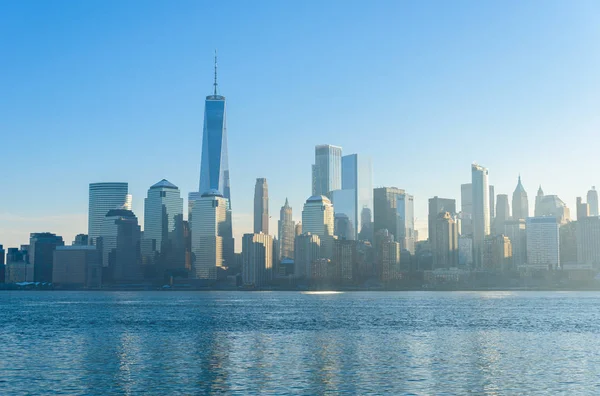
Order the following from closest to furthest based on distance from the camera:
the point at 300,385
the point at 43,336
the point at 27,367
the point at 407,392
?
the point at 407,392
the point at 300,385
the point at 27,367
the point at 43,336

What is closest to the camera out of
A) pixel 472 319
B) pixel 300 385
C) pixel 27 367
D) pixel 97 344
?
pixel 300 385

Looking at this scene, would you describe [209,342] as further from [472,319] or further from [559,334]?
[472,319]

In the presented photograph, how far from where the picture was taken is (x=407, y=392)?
221 feet

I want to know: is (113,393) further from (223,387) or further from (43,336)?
(43,336)

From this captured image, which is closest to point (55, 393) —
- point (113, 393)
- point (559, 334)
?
point (113, 393)

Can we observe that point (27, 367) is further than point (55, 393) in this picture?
Yes

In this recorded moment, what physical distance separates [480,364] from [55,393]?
46.4m

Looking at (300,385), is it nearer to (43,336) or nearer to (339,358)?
(339,358)

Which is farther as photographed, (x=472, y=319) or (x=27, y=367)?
(x=472, y=319)

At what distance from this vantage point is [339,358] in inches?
3639

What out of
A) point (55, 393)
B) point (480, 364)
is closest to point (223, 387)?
point (55, 393)

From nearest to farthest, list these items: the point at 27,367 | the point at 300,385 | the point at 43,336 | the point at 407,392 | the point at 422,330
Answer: the point at 407,392 < the point at 300,385 < the point at 27,367 < the point at 43,336 < the point at 422,330

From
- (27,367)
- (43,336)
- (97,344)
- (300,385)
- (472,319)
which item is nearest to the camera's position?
(300,385)

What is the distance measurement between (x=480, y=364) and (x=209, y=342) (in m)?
43.0
